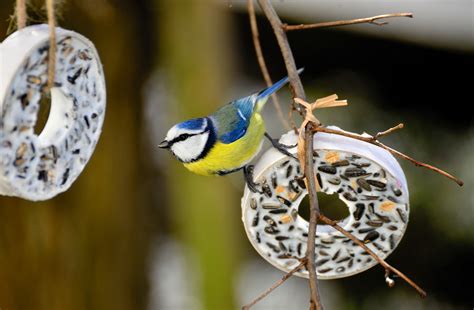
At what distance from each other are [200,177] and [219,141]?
1.36 metres

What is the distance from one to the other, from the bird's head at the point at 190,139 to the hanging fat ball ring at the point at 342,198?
0.14 metres

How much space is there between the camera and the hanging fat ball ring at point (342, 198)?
150 cm

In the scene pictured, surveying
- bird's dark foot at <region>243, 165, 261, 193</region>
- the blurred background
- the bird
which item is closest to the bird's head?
the bird

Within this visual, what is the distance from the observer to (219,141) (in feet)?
5.35

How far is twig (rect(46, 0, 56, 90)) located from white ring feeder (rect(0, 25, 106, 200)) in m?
0.01

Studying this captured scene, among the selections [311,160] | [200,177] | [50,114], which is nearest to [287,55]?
Answer: [311,160]

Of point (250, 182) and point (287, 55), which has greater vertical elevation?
point (287, 55)

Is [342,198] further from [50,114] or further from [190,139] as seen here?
[50,114]

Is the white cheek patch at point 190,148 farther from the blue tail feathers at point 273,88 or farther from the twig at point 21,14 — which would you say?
the twig at point 21,14

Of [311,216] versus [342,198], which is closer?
[311,216]

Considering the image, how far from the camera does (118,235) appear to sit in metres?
2.97

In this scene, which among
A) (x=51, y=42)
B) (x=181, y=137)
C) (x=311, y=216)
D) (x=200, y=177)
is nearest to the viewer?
(x=311, y=216)

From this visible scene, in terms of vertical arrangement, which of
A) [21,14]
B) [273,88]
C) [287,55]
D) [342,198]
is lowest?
[342,198]

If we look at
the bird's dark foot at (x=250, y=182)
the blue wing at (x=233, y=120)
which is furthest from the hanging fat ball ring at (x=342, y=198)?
the blue wing at (x=233, y=120)
